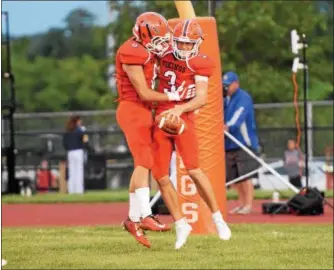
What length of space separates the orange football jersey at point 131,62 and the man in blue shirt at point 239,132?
241 inches

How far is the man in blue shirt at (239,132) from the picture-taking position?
677 inches

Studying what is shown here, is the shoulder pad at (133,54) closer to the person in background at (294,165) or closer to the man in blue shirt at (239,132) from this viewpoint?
the man in blue shirt at (239,132)

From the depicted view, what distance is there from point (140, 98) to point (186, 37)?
60cm

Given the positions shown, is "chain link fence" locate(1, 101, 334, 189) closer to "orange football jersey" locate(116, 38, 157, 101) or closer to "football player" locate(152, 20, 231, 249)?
"football player" locate(152, 20, 231, 249)

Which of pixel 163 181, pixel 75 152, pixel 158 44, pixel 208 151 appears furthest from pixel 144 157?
pixel 75 152

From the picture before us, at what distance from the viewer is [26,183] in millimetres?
25828

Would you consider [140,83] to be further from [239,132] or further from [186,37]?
[239,132]

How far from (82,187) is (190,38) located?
57.4 feet

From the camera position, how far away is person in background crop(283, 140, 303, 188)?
2303cm

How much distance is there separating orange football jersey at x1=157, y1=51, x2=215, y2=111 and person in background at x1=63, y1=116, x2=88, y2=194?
15.5 m

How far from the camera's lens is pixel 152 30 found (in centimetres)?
1059

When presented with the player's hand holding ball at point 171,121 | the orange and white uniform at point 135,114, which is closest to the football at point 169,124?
the player's hand holding ball at point 171,121

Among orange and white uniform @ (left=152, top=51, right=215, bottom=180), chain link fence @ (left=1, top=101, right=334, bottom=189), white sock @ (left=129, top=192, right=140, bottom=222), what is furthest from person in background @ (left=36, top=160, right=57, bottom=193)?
orange and white uniform @ (left=152, top=51, right=215, bottom=180)

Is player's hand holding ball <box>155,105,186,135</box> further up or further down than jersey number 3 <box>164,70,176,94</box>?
further down
